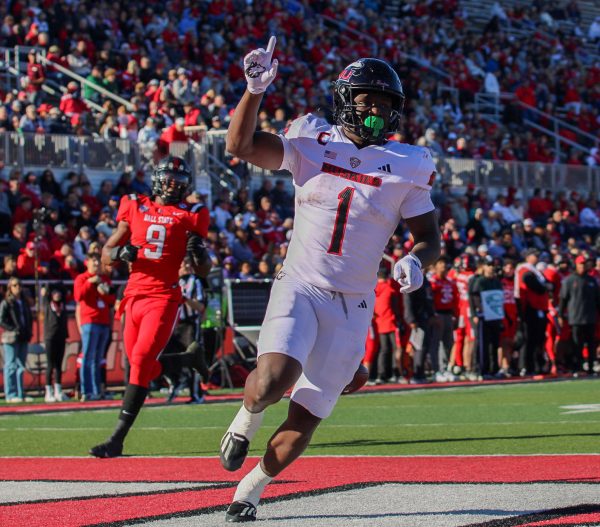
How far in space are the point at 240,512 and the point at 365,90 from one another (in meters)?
1.91

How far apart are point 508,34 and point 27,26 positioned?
58.4 feet

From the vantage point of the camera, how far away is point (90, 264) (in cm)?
1537

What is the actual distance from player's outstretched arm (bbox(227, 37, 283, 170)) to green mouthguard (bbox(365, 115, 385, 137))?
40 centimetres

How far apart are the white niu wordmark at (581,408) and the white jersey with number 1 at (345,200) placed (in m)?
6.74

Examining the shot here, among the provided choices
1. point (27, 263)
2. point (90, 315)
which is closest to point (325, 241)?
point (90, 315)

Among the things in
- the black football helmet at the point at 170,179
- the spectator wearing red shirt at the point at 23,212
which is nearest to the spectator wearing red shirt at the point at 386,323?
the spectator wearing red shirt at the point at 23,212

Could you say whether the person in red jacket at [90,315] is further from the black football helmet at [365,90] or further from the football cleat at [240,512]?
the football cleat at [240,512]

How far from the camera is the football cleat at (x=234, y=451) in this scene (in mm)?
5258

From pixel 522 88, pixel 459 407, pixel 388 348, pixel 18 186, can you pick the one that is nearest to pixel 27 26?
pixel 18 186

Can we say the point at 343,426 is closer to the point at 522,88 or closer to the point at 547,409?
the point at 547,409

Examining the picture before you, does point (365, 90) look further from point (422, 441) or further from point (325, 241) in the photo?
point (422, 441)

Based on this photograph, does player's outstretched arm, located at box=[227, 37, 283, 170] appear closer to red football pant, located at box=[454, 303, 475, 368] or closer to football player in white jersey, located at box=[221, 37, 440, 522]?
football player in white jersey, located at box=[221, 37, 440, 522]

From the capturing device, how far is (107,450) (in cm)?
834

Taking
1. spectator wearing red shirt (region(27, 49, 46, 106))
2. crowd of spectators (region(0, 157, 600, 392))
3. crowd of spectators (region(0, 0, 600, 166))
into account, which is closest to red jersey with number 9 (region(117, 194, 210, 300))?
crowd of spectators (region(0, 157, 600, 392))
